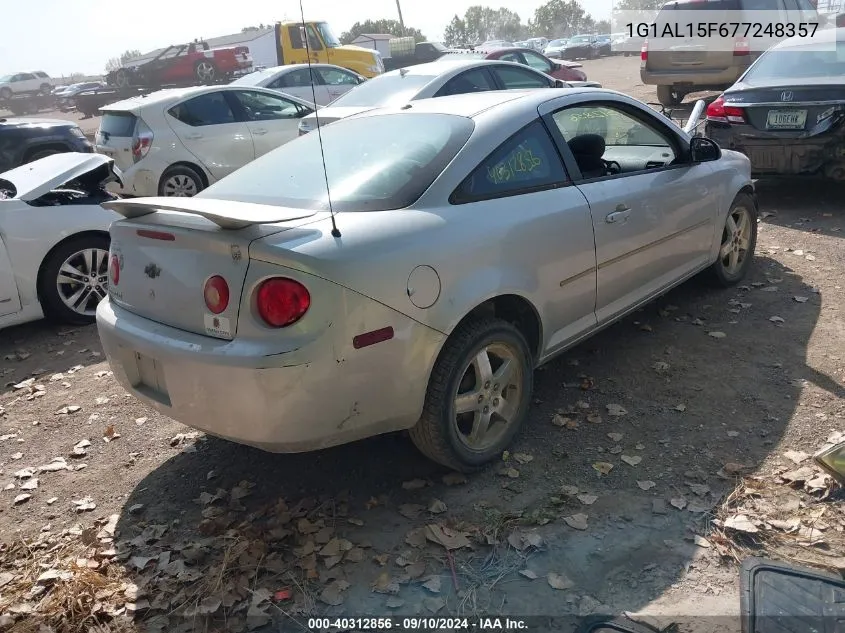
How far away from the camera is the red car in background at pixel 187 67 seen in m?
27.0

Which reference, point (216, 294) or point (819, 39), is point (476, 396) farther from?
point (819, 39)

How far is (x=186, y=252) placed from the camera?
2.97 m

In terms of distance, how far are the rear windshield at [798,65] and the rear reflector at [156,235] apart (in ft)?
21.8

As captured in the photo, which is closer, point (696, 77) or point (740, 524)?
point (740, 524)

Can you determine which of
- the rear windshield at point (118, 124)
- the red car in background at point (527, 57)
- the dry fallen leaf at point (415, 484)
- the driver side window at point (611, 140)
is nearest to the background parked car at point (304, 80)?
the red car in background at point (527, 57)

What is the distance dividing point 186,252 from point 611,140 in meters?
3.31

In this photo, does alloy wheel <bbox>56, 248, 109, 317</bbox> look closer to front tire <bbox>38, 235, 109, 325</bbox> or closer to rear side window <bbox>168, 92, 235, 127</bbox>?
front tire <bbox>38, 235, 109, 325</bbox>

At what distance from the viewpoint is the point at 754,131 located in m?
7.25

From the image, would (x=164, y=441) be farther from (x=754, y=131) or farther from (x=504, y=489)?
(x=754, y=131)

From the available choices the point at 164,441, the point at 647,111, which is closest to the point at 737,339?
the point at 647,111

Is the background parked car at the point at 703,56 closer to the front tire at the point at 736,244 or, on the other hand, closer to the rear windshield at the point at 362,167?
the front tire at the point at 736,244

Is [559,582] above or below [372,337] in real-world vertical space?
below

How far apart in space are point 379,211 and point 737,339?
2752mm

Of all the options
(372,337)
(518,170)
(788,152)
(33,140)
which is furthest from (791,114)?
(33,140)
